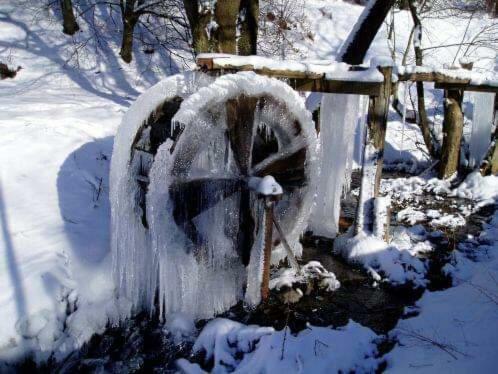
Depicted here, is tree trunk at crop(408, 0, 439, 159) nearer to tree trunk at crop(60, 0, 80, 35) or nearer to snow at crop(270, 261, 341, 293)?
snow at crop(270, 261, 341, 293)

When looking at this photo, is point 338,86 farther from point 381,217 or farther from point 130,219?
point 130,219

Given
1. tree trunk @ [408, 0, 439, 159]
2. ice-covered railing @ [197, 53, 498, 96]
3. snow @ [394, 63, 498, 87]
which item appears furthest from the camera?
tree trunk @ [408, 0, 439, 159]

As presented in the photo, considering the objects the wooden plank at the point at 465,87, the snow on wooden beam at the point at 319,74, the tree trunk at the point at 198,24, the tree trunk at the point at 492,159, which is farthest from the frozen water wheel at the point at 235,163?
the tree trunk at the point at 492,159

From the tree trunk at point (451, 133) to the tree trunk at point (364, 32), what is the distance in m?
2.16

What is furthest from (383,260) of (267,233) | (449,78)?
(449,78)

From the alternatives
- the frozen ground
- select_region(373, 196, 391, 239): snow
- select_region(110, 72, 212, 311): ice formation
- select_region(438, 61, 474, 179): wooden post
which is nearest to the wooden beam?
select_region(438, 61, 474, 179): wooden post

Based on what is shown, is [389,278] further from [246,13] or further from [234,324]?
[246,13]

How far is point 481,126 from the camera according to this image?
26.5ft

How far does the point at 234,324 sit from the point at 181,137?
1638 mm

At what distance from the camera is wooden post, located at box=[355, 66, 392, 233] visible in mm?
4914

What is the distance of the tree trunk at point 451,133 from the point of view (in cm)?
780

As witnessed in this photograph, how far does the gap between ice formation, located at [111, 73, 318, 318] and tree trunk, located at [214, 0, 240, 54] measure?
2.06 meters

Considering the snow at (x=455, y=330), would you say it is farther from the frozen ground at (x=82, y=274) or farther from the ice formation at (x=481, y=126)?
the ice formation at (x=481, y=126)

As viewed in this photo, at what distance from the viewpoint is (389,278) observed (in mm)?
4730
